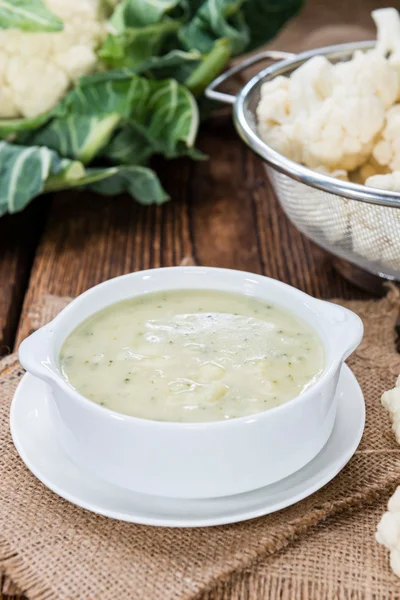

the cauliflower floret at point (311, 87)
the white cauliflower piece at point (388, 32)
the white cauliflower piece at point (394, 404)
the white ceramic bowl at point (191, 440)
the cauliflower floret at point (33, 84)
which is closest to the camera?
the white ceramic bowl at point (191, 440)

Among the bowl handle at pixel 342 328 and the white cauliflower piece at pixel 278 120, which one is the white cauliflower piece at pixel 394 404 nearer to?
the bowl handle at pixel 342 328

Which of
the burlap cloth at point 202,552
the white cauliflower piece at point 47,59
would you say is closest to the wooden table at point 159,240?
the white cauliflower piece at point 47,59

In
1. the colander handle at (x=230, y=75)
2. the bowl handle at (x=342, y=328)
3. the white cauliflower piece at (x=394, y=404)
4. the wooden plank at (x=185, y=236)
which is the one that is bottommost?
the wooden plank at (x=185, y=236)

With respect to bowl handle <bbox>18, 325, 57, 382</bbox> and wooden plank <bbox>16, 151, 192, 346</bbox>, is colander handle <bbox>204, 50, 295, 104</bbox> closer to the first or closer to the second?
wooden plank <bbox>16, 151, 192, 346</bbox>

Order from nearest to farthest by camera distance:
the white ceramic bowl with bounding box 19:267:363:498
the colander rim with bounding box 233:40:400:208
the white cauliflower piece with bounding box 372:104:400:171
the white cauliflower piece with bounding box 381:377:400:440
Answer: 1. the white ceramic bowl with bounding box 19:267:363:498
2. the white cauliflower piece with bounding box 381:377:400:440
3. the colander rim with bounding box 233:40:400:208
4. the white cauliflower piece with bounding box 372:104:400:171

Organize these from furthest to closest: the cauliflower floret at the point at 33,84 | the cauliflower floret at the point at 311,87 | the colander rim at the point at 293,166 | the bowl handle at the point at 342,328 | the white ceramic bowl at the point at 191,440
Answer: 1. the cauliflower floret at the point at 33,84
2. the cauliflower floret at the point at 311,87
3. the colander rim at the point at 293,166
4. the bowl handle at the point at 342,328
5. the white ceramic bowl at the point at 191,440

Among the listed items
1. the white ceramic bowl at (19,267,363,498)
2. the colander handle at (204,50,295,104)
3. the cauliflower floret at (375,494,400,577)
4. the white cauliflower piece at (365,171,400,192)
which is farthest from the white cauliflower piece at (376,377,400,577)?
the colander handle at (204,50,295,104)

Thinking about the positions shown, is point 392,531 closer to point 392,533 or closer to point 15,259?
point 392,533
